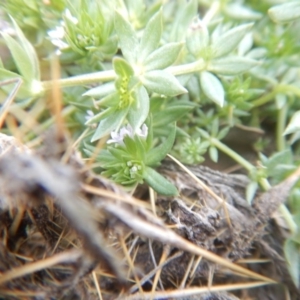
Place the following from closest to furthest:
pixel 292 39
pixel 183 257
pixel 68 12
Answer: pixel 183 257 < pixel 68 12 < pixel 292 39

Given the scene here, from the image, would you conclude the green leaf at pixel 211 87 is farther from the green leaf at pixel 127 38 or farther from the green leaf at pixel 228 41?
the green leaf at pixel 127 38

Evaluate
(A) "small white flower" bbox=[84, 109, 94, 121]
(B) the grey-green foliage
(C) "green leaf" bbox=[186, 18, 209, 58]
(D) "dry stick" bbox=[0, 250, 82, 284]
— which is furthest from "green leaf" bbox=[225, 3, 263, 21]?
(D) "dry stick" bbox=[0, 250, 82, 284]

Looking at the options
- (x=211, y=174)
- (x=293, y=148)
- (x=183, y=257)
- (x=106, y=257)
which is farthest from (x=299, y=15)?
(x=106, y=257)

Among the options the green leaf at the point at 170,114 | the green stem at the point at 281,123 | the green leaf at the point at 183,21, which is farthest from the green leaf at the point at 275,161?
the green leaf at the point at 183,21

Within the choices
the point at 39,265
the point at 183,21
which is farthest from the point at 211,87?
the point at 39,265

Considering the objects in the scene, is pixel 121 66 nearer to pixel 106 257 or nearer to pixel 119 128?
pixel 119 128

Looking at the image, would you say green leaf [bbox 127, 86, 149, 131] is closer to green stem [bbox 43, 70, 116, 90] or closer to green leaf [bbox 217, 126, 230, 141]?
green stem [bbox 43, 70, 116, 90]
